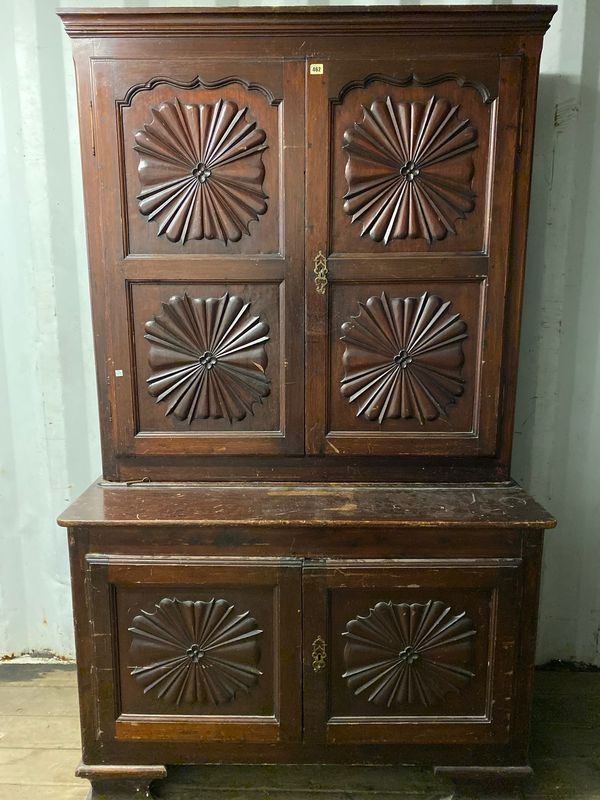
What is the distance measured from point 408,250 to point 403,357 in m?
0.30

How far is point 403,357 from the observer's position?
6.15 ft

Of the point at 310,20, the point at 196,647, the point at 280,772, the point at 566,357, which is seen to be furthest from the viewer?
the point at 566,357

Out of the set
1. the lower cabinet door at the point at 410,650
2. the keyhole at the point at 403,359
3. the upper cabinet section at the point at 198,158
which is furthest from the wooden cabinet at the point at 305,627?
the upper cabinet section at the point at 198,158

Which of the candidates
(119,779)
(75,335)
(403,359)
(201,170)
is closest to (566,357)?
(403,359)

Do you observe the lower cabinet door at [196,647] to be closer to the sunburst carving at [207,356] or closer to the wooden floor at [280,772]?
the wooden floor at [280,772]

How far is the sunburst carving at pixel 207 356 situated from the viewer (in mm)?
1857

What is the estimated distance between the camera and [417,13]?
1682mm

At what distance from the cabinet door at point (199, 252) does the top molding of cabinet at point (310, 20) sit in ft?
0.19

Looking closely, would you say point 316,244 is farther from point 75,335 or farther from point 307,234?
point 75,335

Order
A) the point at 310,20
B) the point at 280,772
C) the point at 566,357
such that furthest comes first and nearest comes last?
the point at 566,357 < the point at 280,772 < the point at 310,20

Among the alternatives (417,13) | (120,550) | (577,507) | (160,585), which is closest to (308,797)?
(160,585)

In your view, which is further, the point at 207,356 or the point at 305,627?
the point at 207,356

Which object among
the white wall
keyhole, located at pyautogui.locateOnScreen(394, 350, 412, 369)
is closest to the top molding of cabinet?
the white wall

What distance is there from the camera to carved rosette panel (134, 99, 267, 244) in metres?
1.76
